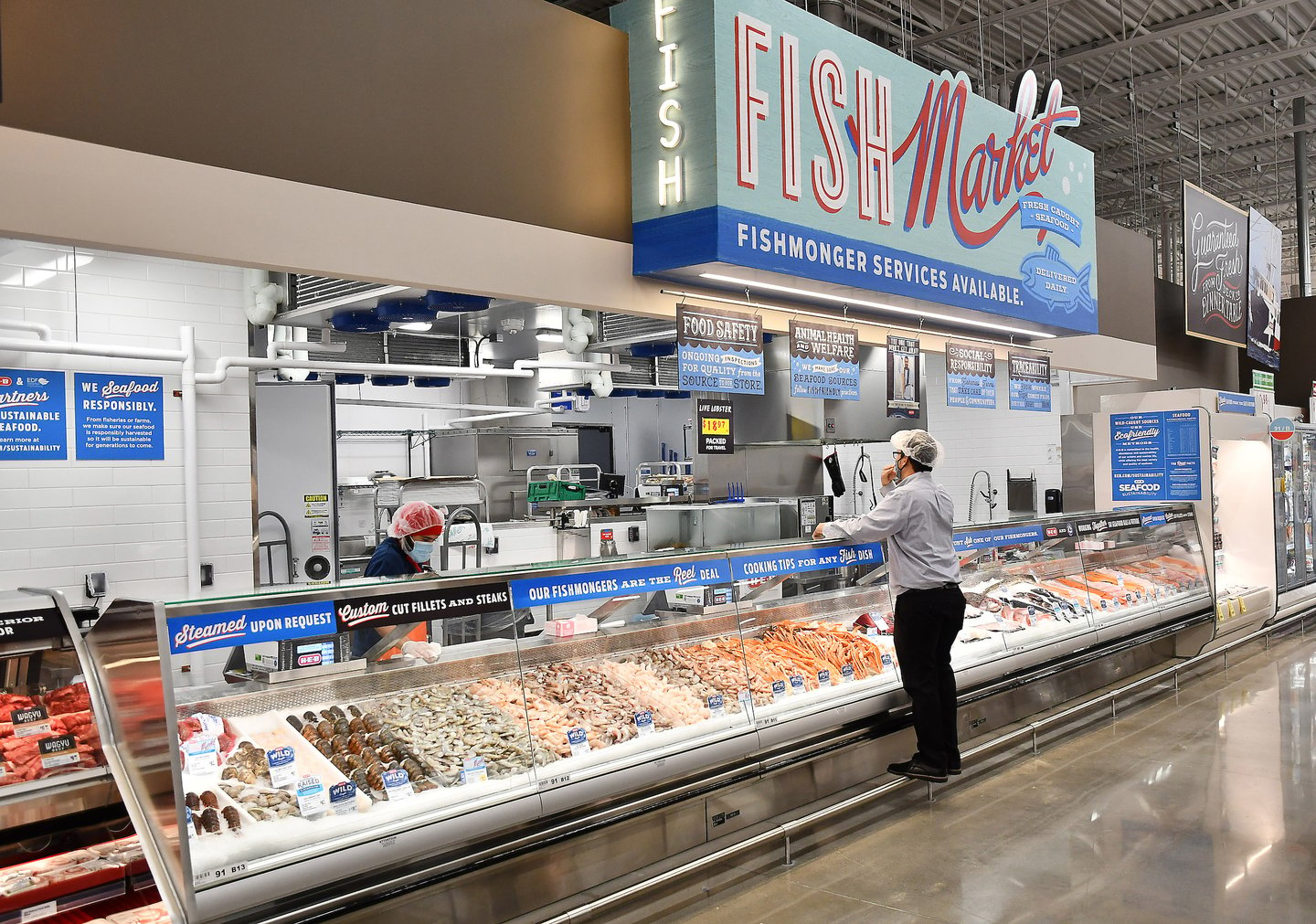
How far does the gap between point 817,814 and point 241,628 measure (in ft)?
8.96

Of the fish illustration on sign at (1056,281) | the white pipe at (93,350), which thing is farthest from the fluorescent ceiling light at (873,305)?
the white pipe at (93,350)

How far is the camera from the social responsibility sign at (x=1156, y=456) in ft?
28.1

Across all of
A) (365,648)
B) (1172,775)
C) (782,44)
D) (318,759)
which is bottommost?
(1172,775)

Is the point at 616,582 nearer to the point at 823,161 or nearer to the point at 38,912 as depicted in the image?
the point at 38,912

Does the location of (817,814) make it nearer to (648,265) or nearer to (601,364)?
(648,265)

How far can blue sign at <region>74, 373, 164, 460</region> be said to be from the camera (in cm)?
586

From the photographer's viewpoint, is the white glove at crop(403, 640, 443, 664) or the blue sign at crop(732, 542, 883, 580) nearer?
the white glove at crop(403, 640, 443, 664)

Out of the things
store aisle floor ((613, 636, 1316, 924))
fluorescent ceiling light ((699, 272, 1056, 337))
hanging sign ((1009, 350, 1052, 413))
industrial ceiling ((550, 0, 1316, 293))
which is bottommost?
store aisle floor ((613, 636, 1316, 924))

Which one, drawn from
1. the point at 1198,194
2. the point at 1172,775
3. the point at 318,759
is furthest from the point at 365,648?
the point at 1198,194

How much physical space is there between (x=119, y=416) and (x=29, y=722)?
3242 millimetres

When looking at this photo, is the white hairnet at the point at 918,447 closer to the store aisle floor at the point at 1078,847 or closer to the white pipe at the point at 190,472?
the store aisle floor at the point at 1078,847

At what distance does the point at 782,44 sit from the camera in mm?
5320

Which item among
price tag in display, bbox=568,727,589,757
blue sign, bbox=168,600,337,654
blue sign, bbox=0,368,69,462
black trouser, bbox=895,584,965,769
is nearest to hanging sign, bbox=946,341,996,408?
black trouser, bbox=895,584,965,769

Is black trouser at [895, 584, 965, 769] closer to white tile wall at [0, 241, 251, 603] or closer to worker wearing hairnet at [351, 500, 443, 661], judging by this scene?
worker wearing hairnet at [351, 500, 443, 661]
